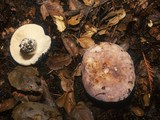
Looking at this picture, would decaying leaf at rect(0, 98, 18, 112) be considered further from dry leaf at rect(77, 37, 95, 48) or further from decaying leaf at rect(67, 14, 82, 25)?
decaying leaf at rect(67, 14, 82, 25)

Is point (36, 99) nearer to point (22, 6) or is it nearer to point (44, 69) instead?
point (44, 69)

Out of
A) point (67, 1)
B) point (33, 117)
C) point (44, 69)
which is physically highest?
point (67, 1)

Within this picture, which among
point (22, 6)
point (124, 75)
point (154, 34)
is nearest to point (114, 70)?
point (124, 75)

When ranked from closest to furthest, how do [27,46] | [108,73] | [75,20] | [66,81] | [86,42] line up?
[108,73]
[27,46]
[66,81]
[86,42]
[75,20]

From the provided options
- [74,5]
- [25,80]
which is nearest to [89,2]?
[74,5]

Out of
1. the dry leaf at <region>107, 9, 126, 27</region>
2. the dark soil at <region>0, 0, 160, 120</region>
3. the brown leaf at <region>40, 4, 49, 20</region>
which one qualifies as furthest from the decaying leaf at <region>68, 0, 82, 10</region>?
the dry leaf at <region>107, 9, 126, 27</region>

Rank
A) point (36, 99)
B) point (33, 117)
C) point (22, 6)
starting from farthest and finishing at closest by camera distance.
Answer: point (22, 6), point (36, 99), point (33, 117)

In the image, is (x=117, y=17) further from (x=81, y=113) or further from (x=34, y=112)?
(x=34, y=112)
